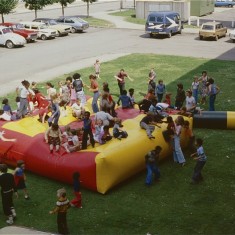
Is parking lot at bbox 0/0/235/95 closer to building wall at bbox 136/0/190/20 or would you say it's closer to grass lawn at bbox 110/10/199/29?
grass lawn at bbox 110/10/199/29

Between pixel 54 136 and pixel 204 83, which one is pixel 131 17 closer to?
pixel 204 83

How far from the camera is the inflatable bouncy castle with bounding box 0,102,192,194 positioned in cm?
1245

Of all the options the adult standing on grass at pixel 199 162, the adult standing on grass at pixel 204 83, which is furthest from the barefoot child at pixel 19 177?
the adult standing on grass at pixel 204 83

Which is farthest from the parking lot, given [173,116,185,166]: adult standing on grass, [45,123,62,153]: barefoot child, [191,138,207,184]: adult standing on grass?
[191,138,207,184]: adult standing on grass

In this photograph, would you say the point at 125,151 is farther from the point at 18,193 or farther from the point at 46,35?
the point at 46,35

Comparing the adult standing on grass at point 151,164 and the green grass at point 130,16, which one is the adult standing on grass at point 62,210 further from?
the green grass at point 130,16

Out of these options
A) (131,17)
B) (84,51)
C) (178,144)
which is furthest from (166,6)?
(178,144)

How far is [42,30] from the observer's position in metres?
40.2

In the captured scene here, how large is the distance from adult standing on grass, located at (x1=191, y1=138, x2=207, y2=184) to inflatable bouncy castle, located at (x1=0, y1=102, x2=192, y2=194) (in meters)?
1.62

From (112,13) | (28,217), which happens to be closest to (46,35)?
(112,13)

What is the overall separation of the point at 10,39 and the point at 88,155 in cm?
Result: 2595

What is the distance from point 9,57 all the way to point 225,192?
23.8m

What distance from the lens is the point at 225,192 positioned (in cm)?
1237

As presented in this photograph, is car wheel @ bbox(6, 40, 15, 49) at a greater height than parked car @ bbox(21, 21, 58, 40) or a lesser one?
lesser
